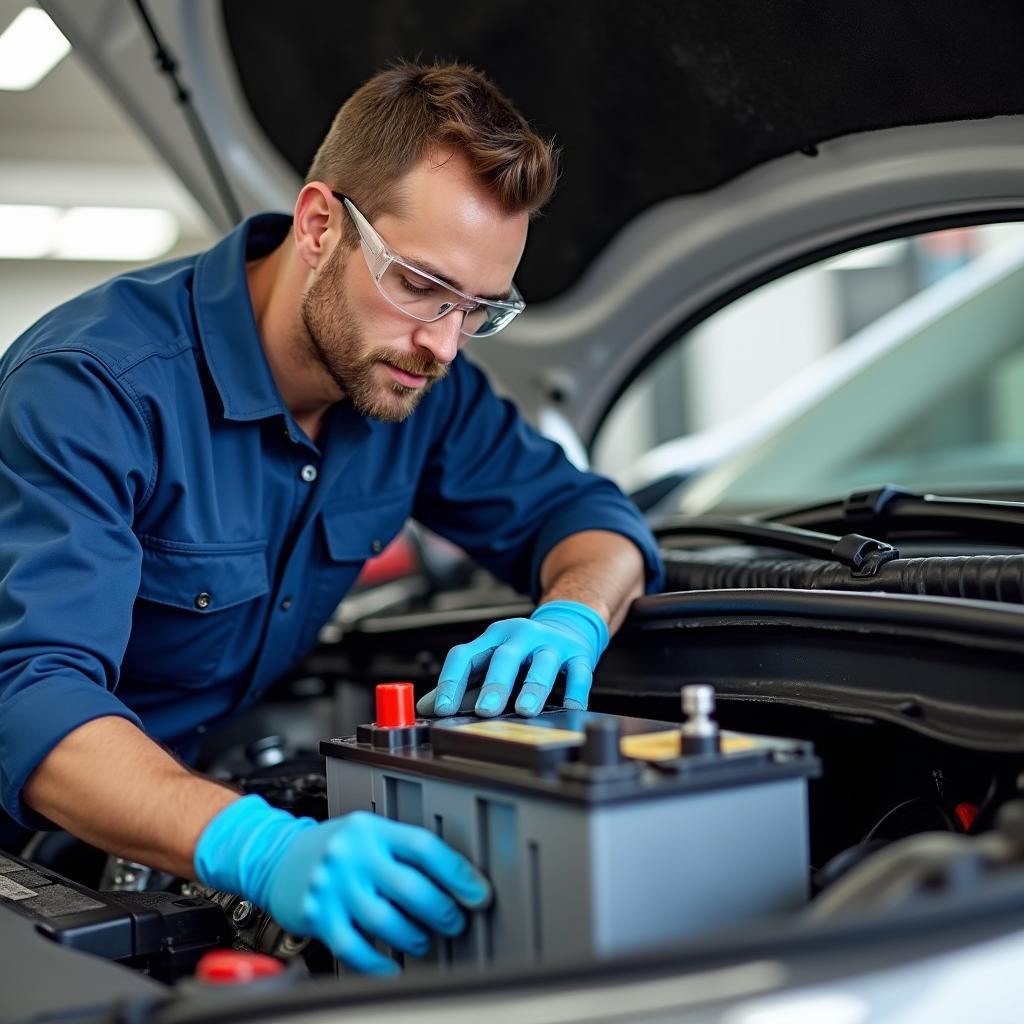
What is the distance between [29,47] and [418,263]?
99 centimetres

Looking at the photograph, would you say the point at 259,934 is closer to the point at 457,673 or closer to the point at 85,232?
the point at 457,673

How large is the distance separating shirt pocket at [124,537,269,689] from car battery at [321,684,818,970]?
0.59 meters

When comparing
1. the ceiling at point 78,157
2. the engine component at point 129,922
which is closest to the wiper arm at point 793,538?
the engine component at point 129,922

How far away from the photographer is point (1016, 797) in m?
0.96

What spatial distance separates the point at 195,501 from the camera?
1428 millimetres

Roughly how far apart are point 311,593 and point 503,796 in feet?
2.80

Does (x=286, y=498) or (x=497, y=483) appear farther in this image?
(x=497, y=483)

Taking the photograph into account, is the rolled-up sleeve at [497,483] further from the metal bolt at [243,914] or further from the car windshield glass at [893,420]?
the metal bolt at [243,914]

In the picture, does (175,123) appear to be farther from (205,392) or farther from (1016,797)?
(1016,797)

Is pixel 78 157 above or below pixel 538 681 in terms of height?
above

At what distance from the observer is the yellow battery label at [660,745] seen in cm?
82

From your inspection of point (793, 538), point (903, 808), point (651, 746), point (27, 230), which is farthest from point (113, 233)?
point (651, 746)

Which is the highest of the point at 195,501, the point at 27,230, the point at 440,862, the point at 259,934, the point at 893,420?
the point at 27,230

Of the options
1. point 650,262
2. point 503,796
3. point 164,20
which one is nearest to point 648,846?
point 503,796
